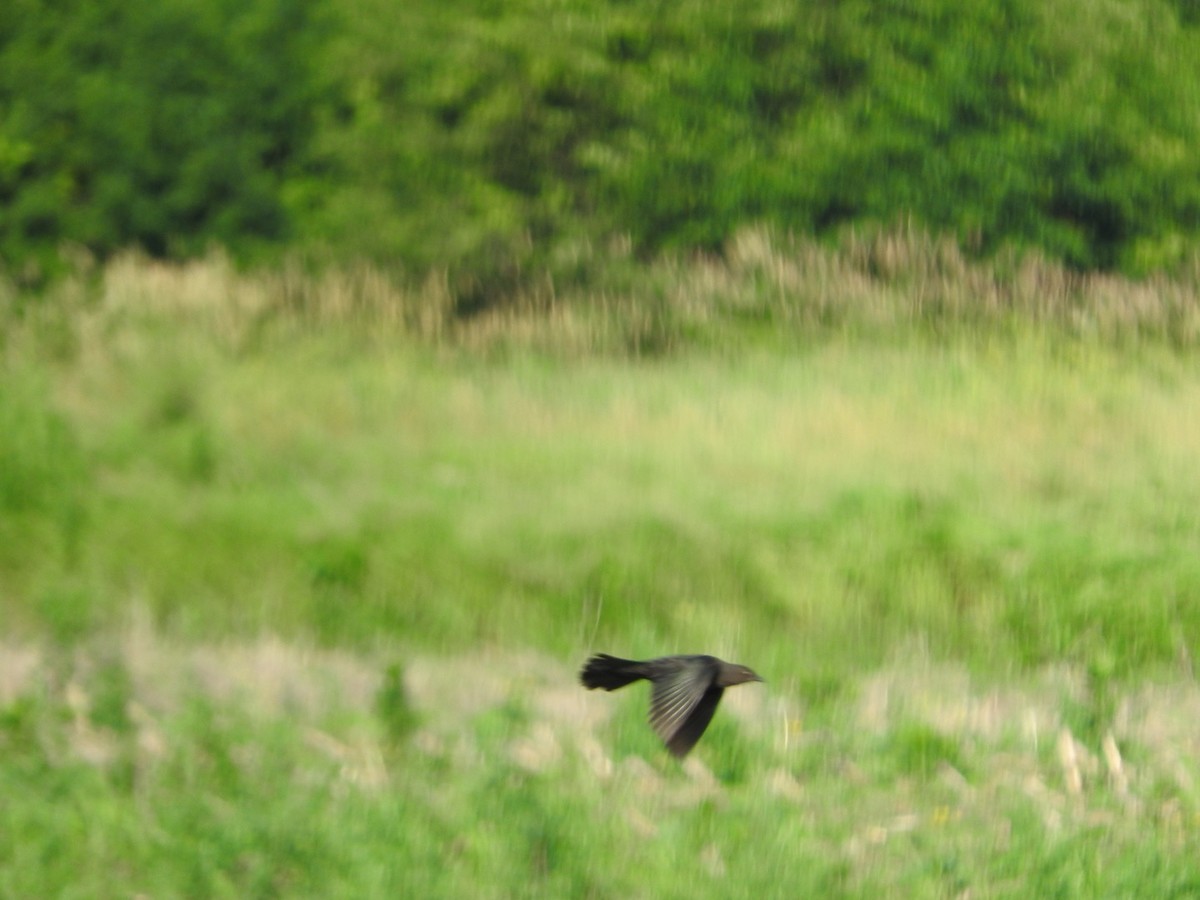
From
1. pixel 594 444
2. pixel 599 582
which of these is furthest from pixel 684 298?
pixel 599 582

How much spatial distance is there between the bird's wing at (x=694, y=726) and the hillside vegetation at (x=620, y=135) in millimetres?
7116

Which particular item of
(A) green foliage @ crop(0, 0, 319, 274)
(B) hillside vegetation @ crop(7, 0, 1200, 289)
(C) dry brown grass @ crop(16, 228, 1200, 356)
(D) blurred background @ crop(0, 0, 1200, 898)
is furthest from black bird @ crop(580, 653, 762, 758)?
(A) green foliage @ crop(0, 0, 319, 274)

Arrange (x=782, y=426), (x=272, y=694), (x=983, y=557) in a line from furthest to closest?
(x=782, y=426) < (x=983, y=557) < (x=272, y=694)

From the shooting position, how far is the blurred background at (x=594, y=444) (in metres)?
4.51

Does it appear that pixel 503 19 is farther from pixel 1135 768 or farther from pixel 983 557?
pixel 1135 768

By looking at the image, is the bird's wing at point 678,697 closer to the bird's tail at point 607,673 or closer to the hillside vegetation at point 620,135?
the bird's tail at point 607,673

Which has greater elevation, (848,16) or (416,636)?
(848,16)

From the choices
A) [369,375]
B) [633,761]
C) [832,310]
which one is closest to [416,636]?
[633,761]

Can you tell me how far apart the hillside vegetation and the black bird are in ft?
23.1

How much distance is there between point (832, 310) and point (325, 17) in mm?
3570

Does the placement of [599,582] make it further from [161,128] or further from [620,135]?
[161,128]

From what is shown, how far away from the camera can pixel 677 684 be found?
10.1 ft

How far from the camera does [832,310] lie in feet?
32.0

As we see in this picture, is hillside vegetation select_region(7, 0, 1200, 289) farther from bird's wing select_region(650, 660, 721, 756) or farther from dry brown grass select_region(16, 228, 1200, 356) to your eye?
bird's wing select_region(650, 660, 721, 756)
